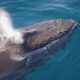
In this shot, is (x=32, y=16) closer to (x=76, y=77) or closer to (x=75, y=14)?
(x=75, y=14)

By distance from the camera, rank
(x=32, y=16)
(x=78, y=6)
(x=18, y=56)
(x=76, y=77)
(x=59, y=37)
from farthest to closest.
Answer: (x=78, y=6) < (x=32, y=16) < (x=76, y=77) < (x=59, y=37) < (x=18, y=56)

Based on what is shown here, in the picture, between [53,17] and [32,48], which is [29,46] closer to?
[32,48]

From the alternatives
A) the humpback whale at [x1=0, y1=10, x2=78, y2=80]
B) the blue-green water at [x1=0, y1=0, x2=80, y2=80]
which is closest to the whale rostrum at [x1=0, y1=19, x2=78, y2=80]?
the humpback whale at [x1=0, y1=10, x2=78, y2=80]

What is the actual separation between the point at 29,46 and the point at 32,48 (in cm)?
13

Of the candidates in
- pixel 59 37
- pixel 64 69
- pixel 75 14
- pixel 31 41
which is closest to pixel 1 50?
pixel 31 41

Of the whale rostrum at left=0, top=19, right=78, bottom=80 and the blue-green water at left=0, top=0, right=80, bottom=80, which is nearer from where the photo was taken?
the whale rostrum at left=0, top=19, right=78, bottom=80

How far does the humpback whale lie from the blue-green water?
4.86 ft

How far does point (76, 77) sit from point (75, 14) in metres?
4.18

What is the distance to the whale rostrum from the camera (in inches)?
226

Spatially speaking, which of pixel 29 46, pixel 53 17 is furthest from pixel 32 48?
pixel 53 17

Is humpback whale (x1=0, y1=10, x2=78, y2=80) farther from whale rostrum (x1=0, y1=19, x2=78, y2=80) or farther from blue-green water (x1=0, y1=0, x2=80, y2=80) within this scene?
blue-green water (x1=0, y1=0, x2=80, y2=80)

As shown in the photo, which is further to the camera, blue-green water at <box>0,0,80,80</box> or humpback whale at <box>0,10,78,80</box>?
blue-green water at <box>0,0,80,80</box>

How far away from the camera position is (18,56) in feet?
19.6

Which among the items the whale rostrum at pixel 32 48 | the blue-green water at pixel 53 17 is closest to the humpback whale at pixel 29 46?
the whale rostrum at pixel 32 48
